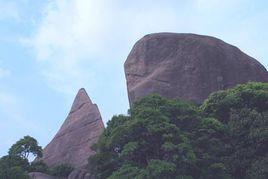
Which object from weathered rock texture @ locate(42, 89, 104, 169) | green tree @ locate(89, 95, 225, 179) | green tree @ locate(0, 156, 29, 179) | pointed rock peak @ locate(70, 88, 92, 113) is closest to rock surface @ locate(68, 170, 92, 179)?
green tree @ locate(89, 95, 225, 179)

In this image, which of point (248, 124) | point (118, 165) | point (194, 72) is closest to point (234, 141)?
point (248, 124)

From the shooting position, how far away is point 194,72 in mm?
36125

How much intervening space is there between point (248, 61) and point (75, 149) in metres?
12.0

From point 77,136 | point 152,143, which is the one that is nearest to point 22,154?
point 77,136

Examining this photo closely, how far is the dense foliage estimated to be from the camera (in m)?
24.9

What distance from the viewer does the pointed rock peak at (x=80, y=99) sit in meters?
37.6

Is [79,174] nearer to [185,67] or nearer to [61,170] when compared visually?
[61,170]

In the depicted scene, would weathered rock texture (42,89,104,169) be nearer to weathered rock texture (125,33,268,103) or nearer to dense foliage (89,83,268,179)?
weathered rock texture (125,33,268,103)

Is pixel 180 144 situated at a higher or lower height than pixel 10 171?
lower

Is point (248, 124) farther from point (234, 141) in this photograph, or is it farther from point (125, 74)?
point (125, 74)

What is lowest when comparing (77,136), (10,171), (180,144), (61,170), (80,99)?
(180,144)

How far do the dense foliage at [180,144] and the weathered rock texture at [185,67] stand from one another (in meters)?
6.53

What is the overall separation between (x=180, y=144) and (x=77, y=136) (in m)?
11.9

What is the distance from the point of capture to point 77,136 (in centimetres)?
3569
